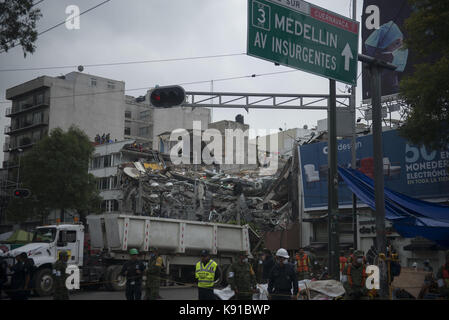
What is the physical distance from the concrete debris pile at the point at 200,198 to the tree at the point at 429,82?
17.9 meters

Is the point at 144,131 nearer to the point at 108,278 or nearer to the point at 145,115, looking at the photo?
the point at 145,115

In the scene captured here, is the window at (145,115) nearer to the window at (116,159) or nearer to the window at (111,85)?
the window at (111,85)

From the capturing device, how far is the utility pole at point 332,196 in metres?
13.0

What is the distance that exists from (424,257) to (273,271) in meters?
18.3

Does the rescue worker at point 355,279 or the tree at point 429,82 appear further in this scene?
the tree at point 429,82

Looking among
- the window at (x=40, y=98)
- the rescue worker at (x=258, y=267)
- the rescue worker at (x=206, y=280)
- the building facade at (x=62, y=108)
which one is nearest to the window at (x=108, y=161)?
the building facade at (x=62, y=108)

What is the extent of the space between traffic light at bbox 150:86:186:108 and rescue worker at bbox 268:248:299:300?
5872 mm

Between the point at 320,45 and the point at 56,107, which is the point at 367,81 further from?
the point at 56,107

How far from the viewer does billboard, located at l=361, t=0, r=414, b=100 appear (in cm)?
3084

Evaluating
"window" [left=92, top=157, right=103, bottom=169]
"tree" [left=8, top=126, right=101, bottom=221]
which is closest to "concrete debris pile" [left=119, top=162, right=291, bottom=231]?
"tree" [left=8, top=126, right=101, bottom=221]

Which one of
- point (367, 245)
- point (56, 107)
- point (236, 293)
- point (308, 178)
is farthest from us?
point (56, 107)

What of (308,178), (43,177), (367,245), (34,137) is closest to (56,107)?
(34,137)
